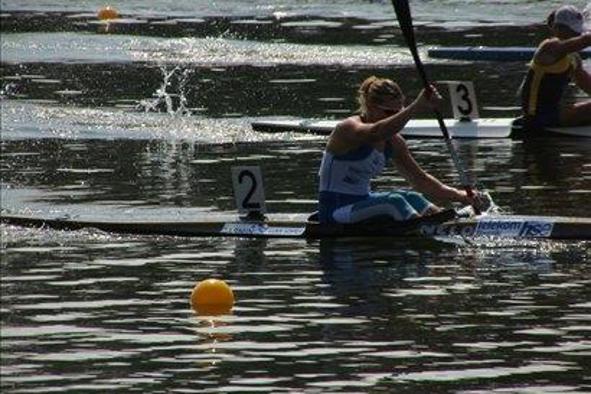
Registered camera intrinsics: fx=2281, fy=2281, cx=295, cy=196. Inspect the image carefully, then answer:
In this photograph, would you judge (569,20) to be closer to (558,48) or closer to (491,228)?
(558,48)

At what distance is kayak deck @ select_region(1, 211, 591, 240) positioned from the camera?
1800cm

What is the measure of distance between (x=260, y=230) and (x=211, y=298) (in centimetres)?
353

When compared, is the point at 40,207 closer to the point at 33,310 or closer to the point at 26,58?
the point at 33,310

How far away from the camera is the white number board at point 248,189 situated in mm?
18562

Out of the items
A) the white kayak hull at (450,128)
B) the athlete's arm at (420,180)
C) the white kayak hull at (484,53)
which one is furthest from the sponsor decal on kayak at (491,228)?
the white kayak hull at (484,53)

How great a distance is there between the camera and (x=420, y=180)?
1823cm

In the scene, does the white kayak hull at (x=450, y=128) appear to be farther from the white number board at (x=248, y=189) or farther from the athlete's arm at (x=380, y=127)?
the athlete's arm at (x=380, y=127)

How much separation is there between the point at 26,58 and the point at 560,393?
29858mm

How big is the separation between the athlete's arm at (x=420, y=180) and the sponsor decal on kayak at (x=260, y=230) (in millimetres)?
1000

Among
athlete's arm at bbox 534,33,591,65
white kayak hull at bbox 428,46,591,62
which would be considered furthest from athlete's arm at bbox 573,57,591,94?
white kayak hull at bbox 428,46,591,62

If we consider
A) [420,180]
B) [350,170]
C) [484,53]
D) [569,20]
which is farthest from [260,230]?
[484,53]

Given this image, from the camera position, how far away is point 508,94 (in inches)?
1304

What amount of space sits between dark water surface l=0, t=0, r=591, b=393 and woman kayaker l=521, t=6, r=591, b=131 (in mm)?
389

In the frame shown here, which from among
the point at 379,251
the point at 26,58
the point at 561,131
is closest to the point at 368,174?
the point at 379,251
